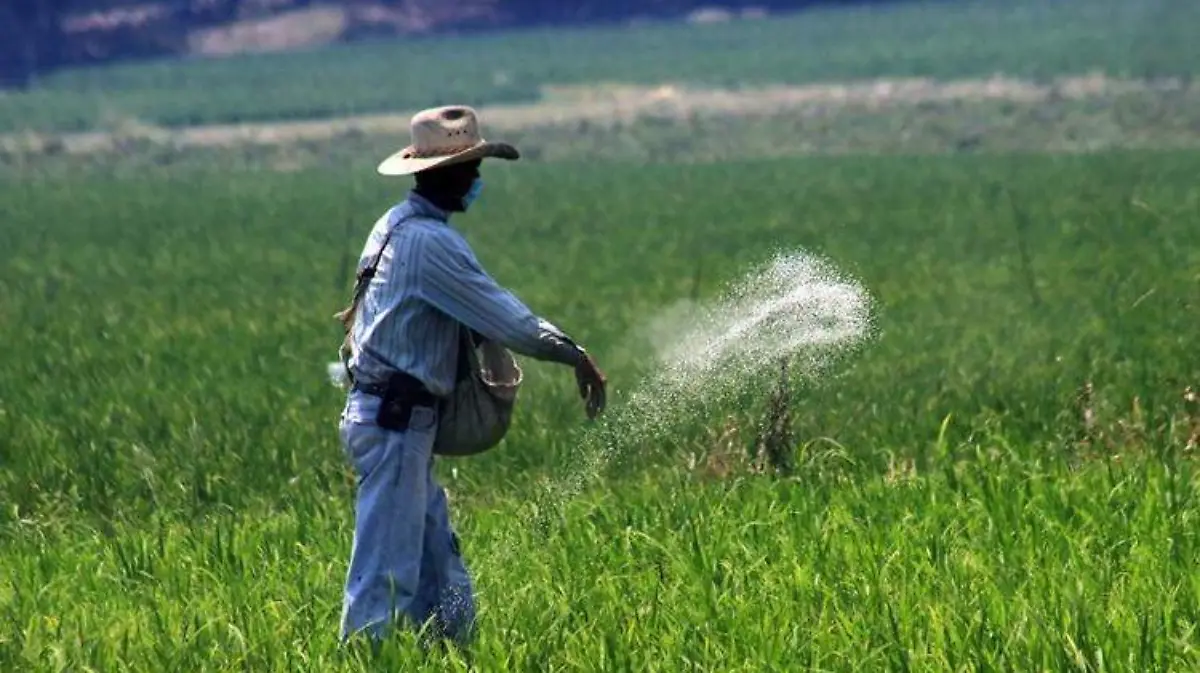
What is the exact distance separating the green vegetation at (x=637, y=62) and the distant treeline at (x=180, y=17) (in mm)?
3340

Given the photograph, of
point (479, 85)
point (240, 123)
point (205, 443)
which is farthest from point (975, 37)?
point (205, 443)

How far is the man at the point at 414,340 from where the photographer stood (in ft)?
18.7

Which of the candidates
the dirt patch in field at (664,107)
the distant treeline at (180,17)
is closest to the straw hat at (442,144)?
the dirt patch in field at (664,107)

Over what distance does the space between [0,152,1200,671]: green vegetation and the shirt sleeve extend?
78 centimetres

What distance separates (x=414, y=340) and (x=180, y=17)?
288ft

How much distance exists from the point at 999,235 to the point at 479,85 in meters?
43.9

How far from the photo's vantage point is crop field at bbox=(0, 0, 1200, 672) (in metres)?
5.71

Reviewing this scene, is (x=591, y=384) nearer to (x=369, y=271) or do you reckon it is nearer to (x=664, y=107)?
(x=369, y=271)

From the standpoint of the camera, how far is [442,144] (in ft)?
18.9

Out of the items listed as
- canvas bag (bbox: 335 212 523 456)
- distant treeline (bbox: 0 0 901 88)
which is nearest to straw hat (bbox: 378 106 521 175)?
canvas bag (bbox: 335 212 523 456)

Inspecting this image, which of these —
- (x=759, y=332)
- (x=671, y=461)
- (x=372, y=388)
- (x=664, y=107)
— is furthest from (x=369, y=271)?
(x=664, y=107)

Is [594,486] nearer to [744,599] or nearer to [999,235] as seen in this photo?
[744,599]

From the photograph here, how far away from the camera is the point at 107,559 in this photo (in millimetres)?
7672

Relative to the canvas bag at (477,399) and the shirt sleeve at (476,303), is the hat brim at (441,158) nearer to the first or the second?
the shirt sleeve at (476,303)
